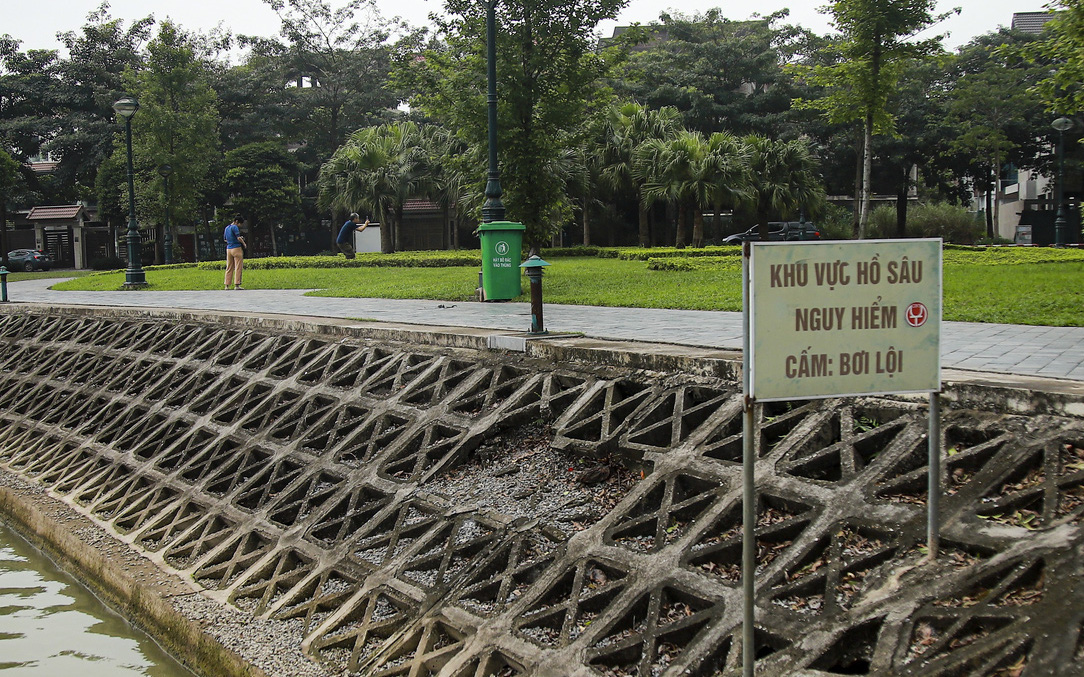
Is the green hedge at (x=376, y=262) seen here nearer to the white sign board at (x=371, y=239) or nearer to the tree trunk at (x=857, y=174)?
the white sign board at (x=371, y=239)

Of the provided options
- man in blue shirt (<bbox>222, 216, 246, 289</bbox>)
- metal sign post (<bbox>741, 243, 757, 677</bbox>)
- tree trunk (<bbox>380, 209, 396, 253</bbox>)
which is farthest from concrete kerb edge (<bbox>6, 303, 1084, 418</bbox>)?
tree trunk (<bbox>380, 209, 396, 253</bbox>)

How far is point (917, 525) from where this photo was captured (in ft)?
14.6

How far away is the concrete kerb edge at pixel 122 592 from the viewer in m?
6.16

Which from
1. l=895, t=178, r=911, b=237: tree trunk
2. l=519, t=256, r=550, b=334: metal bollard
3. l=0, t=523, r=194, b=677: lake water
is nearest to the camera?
l=0, t=523, r=194, b=677: lake water

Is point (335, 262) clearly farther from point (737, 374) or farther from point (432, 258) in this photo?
point (737, 374)

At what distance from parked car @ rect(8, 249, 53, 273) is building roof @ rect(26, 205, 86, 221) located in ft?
6.70

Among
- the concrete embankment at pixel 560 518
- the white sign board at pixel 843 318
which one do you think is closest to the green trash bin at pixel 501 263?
the concrete embankment at pixel 560 518

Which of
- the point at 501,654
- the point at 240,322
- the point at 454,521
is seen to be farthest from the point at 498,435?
the point at 240,322

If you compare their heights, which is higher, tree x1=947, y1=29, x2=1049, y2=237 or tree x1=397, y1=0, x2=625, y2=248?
tree x1=947, y1=29, x2=1049, y2=237

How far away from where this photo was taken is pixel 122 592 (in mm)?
7574

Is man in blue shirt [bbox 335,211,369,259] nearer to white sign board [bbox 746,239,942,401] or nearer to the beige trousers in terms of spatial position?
the beige trousers

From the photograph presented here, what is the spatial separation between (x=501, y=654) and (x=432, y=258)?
80.5ft

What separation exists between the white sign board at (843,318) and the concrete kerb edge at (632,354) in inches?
44.7

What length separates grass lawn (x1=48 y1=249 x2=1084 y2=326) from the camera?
33.8ft
